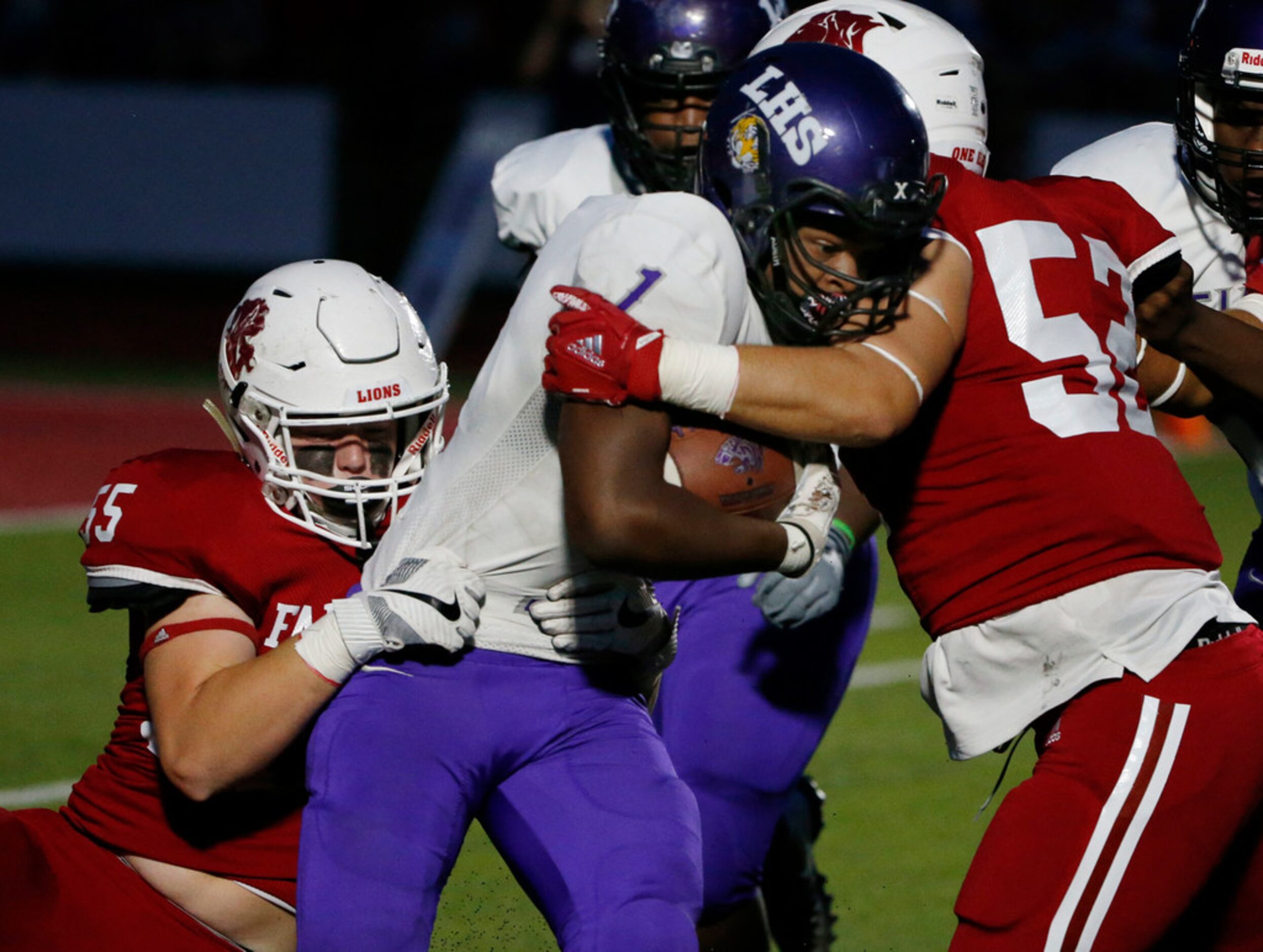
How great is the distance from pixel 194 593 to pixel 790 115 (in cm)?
119

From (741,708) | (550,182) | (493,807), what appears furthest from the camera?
(550,182)

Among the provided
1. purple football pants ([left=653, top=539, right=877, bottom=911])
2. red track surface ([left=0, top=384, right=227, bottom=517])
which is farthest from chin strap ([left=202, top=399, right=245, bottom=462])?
red track surface ([left=0, top=384, right=227, bottom=517])

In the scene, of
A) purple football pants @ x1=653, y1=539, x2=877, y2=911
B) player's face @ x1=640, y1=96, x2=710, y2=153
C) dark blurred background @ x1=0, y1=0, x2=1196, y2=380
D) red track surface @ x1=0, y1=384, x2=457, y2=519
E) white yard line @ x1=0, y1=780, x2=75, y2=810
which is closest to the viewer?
purple football pants @ x1=653, y1=539, x2=877, y2=911

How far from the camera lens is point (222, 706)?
8.30 feet

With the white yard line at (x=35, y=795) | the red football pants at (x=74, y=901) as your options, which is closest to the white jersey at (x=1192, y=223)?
the red football pants at (x=74, y=901)

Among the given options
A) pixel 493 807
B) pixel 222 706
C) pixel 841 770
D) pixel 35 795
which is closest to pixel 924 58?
pixel 493 807

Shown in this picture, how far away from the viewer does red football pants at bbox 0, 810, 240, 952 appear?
8.45 ft

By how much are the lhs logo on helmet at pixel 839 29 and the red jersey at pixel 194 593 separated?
1.27 m

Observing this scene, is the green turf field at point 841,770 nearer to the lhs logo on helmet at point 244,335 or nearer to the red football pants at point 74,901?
the red football pants at point 74,901

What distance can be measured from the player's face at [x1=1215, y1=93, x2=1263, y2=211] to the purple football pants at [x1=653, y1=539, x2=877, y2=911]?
3.67ft

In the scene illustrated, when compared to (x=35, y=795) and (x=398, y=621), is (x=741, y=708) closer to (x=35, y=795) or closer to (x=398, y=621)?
(x=398, y=621)

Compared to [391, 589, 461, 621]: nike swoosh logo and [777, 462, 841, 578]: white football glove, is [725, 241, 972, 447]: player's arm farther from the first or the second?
[391, 589, 461, 621]: nike swoosh logo

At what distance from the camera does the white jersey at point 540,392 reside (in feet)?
7.79

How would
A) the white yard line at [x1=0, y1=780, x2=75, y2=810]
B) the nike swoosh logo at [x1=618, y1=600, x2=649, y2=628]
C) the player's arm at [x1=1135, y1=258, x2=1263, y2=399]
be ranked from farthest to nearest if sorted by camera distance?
the white yard line at [x1=0, y1=780, x2=75, y2=810]
the player's arm at [x1=1135, y1=258, x2=1263, y2=399]
the nike swoosh logo at [x1=618, y1=600, x2=649, y2=628]
